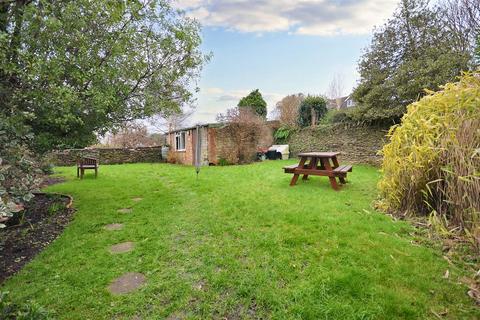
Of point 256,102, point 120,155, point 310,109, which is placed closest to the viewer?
point 310,109

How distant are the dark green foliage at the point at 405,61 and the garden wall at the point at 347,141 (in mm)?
Answer: 796

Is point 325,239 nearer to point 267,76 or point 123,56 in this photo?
point 123,56

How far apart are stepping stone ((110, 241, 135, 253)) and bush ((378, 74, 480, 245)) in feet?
14.5

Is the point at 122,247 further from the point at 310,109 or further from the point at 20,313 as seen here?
the point at 310,109

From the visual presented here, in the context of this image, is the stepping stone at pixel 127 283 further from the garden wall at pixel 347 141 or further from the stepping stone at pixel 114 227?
the garden wall at pixel 347 141

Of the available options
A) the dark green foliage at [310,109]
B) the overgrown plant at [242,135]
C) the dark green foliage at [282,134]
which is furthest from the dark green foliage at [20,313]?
the dark green foliage at [310,109]

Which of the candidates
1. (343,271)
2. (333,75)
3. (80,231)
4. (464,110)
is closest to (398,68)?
(464,110)

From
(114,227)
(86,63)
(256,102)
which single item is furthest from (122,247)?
(256,102)

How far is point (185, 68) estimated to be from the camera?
671 centimetres

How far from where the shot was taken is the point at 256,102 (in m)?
21.8

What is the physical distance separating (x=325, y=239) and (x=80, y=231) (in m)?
3.92

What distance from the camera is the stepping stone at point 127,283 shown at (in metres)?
2.60

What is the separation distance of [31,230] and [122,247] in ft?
6.76

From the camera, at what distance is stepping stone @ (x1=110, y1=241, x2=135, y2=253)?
3.54 metres
